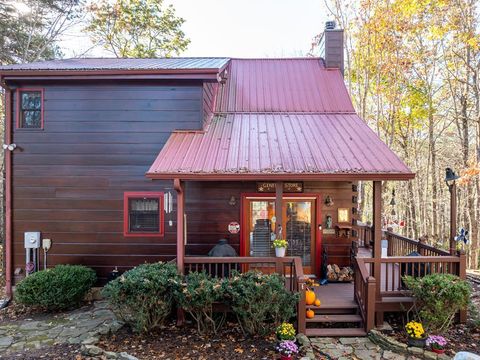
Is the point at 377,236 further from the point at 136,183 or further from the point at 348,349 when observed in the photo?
the point at 136,183

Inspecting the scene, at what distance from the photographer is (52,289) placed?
19.4ft

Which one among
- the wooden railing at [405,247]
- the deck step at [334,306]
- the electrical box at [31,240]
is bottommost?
the deck step at [334,306]

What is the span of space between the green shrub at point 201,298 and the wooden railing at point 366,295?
2470 mm

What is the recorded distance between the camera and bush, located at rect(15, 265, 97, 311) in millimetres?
5871

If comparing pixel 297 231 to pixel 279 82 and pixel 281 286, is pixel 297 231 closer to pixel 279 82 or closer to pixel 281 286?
pixel 281 286

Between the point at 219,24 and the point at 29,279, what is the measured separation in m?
17.8

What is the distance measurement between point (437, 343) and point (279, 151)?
13.3 feet

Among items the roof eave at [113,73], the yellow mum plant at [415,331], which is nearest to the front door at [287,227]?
the yellow mum plant at [415,331]

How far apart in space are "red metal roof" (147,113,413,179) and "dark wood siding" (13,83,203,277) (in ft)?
3.00

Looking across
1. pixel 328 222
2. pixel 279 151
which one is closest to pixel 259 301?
pixel 279 151

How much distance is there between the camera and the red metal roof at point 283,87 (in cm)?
816

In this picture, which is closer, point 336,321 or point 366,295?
point 366,295

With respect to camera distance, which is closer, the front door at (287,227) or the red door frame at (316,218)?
the red door frame at (316,218)

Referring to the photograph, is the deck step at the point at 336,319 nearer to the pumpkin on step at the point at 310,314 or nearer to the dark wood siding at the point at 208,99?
the pumpkin on step at the point at 310,314
